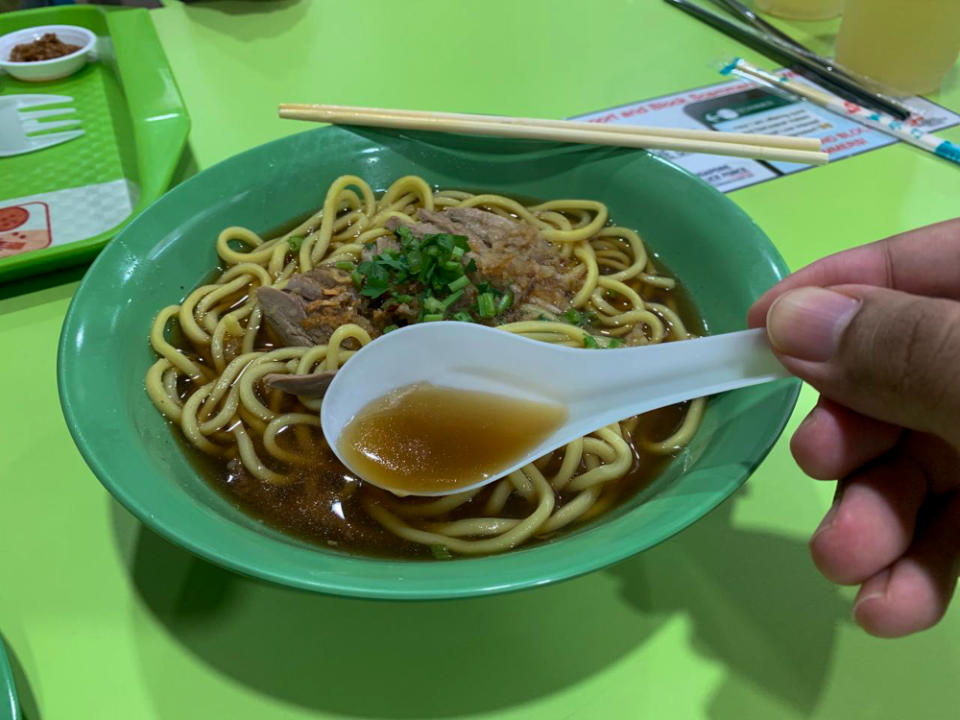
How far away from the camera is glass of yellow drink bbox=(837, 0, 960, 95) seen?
2.18 m

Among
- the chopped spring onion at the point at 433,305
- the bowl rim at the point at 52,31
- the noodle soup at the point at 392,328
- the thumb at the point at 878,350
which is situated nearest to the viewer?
the thumb at the point at 878,350

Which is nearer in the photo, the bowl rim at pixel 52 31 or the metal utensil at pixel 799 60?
the metal utensil at pixel 799 60

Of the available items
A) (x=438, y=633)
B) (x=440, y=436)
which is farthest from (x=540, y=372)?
(x=438, y=633)

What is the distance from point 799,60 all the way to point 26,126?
2.63 meters

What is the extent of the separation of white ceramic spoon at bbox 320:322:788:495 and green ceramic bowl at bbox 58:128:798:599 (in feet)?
0.32

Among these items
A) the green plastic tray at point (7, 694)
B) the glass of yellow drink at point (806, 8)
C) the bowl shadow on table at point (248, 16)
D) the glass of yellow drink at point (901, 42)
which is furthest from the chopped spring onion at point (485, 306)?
the glass of yellow drink at point (806, 8)

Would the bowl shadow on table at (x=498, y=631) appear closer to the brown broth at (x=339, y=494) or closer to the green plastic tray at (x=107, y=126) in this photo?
the brown broth at (x=339, y=494)

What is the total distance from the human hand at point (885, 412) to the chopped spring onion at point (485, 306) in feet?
1.77

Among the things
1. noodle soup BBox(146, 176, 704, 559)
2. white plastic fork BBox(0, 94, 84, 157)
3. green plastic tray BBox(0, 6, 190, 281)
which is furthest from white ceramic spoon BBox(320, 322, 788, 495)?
white plastic fork BBox(0, 94, 84, 157)

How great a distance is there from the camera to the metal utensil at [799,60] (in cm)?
227

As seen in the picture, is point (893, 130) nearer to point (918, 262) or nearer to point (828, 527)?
point (918, 262)

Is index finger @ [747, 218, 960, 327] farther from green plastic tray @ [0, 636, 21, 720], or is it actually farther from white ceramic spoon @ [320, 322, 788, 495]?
green plastic tray @ [0, 636, 21, 720]

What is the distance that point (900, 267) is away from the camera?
1104mm

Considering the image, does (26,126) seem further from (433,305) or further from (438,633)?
(438,633)
